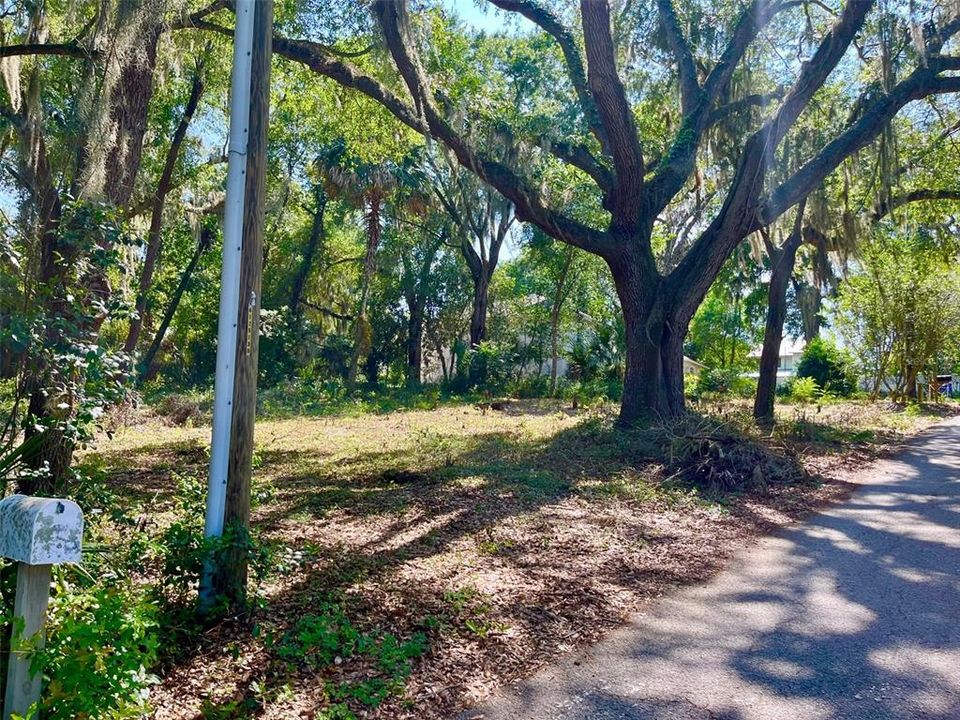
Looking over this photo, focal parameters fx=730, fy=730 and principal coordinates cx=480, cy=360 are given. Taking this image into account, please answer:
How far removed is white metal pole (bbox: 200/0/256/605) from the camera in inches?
141

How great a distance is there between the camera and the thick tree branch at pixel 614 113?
988 cm

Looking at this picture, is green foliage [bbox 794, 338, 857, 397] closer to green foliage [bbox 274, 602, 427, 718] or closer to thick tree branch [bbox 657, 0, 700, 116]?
thick tree branch [bbox 657, 0, 700, 116]

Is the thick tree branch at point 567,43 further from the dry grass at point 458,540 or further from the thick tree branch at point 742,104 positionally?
the dry grass at point 458,540

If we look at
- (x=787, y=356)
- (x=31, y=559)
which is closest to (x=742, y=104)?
(x=31, y=559)

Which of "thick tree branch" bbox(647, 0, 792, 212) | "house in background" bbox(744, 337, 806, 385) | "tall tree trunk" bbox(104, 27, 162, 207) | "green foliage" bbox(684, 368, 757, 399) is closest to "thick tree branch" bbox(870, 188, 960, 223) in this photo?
"thick tree branch" bbox(647, 0, 792, 212)

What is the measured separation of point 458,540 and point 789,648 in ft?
7.98

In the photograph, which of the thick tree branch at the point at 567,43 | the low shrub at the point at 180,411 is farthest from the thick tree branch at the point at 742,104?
the low shrub at the point at 180,411

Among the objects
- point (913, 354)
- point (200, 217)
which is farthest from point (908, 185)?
point (200, 217)

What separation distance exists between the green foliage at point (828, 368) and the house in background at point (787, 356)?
5.75 ft

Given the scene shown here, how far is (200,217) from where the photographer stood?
651 inches

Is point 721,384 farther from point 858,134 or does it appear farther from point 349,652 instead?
point 349,652

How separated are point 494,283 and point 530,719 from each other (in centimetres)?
2907

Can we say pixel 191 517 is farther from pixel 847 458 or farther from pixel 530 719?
pixel 847 458

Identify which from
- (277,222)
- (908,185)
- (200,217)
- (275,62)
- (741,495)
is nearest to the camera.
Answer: (741,495)
